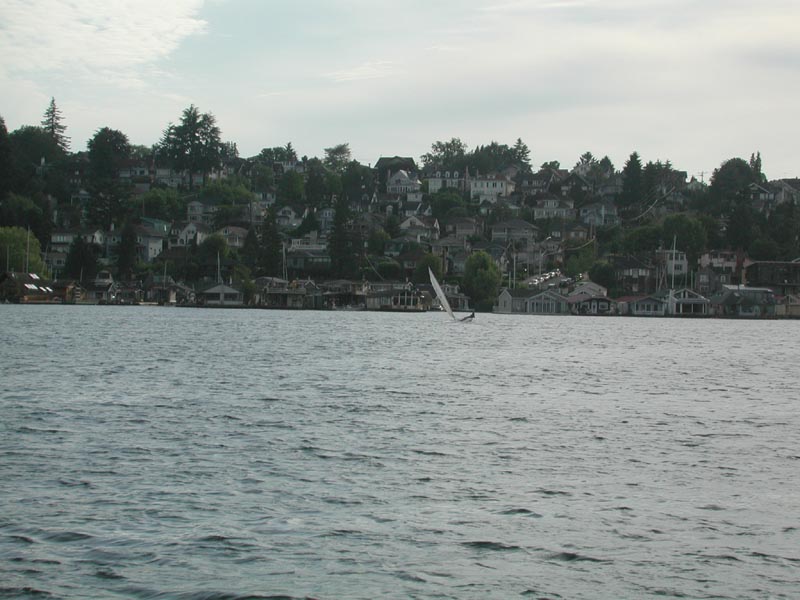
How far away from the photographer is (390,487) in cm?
1702

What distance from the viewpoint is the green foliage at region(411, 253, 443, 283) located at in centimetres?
13162

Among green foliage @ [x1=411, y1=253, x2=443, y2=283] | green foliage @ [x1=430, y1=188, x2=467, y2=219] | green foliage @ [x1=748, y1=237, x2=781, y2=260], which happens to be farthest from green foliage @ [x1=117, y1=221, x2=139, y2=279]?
green foliage @ [x1=748, y1=237, x2=781, y2=260]

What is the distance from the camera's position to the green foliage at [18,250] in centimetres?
12406

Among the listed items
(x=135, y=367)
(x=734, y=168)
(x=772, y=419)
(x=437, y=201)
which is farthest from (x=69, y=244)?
(x=772, y=419)

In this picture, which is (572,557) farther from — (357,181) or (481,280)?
(357,181)

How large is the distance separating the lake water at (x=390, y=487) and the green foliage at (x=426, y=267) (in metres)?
94.4

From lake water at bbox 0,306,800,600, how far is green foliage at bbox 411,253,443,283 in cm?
9439

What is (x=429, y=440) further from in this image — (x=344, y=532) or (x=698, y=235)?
(x=698, y=235)

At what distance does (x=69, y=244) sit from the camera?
14125 centimetres

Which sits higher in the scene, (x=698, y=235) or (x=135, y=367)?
(x=698, y=235)

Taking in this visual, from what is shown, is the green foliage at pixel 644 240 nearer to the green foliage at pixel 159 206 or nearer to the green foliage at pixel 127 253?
the green foliage at pixel 127 253

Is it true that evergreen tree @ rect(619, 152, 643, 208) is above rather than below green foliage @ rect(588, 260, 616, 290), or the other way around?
above

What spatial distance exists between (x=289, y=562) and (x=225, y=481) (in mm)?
4652

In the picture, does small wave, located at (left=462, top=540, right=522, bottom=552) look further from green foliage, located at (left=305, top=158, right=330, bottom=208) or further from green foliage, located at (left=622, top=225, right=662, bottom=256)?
green foliage, located at (left=305, top=158, right=330, bottom=208)
